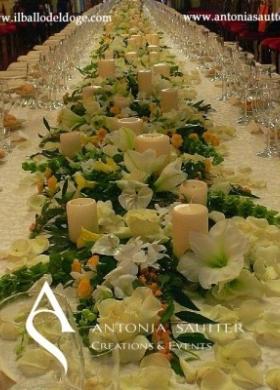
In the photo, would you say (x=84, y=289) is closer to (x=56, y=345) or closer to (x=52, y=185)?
(x=56, y=345)

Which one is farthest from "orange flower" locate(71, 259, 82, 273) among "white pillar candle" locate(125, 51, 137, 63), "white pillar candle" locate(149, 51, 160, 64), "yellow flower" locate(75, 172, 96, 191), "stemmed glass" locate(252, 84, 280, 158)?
"white pillar candle" locate(149, 51, 160, 64)

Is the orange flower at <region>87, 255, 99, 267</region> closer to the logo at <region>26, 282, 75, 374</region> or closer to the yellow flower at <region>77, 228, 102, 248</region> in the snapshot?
the yellow flower at <region>77, 228, 102, 248</region>

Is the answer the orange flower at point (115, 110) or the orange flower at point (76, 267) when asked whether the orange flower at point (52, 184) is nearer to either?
the orange flower at point (76, 267)

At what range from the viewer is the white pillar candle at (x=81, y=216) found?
1243mm

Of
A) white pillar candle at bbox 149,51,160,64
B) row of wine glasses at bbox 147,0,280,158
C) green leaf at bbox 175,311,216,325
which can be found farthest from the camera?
white pillar candle at bbox 149,51,160,64

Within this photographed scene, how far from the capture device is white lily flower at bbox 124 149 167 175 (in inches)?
55.0

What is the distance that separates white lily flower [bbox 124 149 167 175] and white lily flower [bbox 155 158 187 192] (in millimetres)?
24

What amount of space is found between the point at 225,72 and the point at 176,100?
3.10 ft

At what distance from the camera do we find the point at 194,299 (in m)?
1.07

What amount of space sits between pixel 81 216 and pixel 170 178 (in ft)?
0.81

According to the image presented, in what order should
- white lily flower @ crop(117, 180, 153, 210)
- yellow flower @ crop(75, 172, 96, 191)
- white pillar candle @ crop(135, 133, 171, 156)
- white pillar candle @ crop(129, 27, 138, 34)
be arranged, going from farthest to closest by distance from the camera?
white pillar candle @ crop(129, 27, 138, 34), white pillar candle @ crop(135, 133, 171, 156), yellow flower @ crop(75, 172, 96, 191), white lily flower @ crop(117, 180, 153, 210)

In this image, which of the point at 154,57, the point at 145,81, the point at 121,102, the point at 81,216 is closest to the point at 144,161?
the point at 81,216

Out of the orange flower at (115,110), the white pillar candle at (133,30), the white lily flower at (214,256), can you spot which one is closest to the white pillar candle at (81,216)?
the white lily flower at (214,256)

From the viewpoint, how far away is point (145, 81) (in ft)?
7.98
